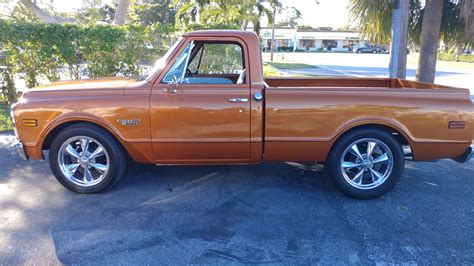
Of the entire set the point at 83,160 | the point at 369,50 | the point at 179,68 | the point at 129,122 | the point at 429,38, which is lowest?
the point at 83,160

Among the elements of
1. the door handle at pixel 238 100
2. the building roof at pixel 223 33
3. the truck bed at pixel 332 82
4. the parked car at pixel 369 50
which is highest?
the parked car at pixel 369 50

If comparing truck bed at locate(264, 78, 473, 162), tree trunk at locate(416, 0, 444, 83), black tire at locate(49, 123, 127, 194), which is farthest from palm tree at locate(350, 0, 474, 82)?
black tire at locate(49, 123, 127, 194)

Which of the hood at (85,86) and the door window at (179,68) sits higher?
the door window at (179,68)

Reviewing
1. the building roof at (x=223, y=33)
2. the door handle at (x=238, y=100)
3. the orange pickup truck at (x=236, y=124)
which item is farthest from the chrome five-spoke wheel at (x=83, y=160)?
the building roof at (x=223, y=33)

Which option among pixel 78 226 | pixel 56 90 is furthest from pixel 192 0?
pixel 78 226

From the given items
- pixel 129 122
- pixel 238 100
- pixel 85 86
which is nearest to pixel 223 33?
pixel 238 100

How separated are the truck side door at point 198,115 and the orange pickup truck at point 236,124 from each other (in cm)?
1

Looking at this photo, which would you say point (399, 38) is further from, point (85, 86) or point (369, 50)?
point (369, 50)

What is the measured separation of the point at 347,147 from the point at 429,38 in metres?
4.66

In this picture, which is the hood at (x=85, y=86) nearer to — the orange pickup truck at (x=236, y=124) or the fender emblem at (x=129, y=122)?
the orange pickup truck at (x=236, y=124)

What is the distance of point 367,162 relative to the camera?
4.09 meters

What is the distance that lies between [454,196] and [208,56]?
4006mm

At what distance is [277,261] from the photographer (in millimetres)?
2902

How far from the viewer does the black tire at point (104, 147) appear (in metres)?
3.95
